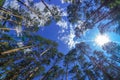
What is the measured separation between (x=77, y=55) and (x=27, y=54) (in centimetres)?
579

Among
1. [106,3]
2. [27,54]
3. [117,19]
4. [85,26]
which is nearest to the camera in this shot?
[106,3]

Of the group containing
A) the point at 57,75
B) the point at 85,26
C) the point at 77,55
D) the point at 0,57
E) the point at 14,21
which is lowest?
the point at 57,75

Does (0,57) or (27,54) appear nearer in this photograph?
(0,57)

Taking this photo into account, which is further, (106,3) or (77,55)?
(77,55)

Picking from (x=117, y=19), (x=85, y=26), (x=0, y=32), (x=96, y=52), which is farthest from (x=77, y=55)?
(x=0, y=32)

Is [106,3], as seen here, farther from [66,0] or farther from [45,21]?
[45,21]

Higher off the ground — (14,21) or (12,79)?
(14,21)

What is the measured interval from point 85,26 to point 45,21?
13.4 feet

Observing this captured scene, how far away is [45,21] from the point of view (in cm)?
2073

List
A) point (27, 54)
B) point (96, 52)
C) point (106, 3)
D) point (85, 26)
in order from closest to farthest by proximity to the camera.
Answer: point (106, 3) → point (85, 26) → point (27, 54) → point (96, 52)

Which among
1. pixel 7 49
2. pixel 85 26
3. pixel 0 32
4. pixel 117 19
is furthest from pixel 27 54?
pixel 117 19

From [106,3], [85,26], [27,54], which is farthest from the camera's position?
[27,54]

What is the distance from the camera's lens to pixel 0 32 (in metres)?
17.7

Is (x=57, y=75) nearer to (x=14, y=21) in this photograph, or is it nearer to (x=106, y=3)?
(x=14, y=21)
